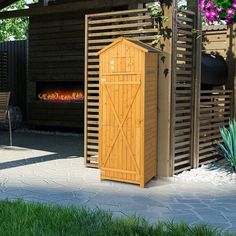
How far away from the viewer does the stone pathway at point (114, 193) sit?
5.23m

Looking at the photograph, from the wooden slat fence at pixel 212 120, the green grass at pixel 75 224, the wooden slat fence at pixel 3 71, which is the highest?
the wooden slat fence at pixel 3 71

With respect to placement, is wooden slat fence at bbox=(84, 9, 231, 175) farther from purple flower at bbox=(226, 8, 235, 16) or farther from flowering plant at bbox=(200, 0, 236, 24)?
purple flower at bbox=(226, 8, 235, 16)

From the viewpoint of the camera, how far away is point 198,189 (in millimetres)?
6469

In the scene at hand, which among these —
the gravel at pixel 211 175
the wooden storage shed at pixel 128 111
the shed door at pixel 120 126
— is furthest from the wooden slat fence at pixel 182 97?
the shed door at pixel 120 126

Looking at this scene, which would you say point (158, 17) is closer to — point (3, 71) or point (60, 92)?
point (60, 92)

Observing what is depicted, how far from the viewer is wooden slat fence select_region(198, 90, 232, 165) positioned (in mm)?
8000

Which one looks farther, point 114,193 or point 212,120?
point 212,120

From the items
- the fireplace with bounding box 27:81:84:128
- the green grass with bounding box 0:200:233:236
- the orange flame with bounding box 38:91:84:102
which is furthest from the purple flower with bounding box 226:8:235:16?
the orange flame with bounding box 38:91:84:102

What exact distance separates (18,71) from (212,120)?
9.42 metres

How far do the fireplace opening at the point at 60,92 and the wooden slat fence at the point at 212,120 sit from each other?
17.5 ft

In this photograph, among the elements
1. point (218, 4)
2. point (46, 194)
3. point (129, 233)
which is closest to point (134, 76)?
point (218, 4)

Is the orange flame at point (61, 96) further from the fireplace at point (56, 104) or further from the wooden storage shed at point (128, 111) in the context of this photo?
the wooden storage shed at point (128, 111)

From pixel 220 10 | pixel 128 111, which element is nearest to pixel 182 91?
pixel 128 111

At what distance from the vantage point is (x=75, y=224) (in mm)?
4559
